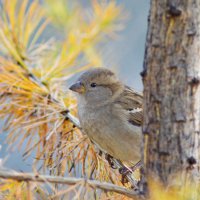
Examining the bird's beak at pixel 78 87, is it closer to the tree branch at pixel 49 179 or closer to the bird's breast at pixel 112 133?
the bird's breast at pixel 112 133

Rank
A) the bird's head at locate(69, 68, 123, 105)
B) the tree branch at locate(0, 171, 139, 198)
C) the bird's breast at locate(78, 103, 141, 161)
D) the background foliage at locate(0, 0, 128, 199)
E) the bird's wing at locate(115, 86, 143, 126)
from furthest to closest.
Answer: the bird's head at locate(69, 68, 123, 105)
the bird's wing at locate(115, 86, 143, 126)
the bird's breast at locate(78, 103, 141, 161)
the background foliage at locate(0, 0, 128, 199)
the tree branch at locate(0, 171, 139, 198)

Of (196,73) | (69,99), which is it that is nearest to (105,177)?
(69,99)

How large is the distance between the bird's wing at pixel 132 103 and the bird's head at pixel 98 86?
0.16ft

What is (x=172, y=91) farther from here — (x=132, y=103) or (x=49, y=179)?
(x=132, y=103)

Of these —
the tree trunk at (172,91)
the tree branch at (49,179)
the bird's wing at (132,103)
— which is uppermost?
the bird's wing at (132,103)

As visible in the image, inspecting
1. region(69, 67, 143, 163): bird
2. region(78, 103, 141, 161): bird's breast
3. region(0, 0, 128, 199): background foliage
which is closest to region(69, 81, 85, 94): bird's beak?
region(69, 67, 143, 163): bird

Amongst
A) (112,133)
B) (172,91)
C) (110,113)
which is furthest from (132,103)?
(172,91)

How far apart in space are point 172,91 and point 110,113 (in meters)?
1.59

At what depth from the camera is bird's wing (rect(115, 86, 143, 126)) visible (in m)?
2.77

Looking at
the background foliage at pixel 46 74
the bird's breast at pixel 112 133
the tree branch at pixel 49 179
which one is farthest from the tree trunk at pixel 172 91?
the bird's breast at pixel 112 133

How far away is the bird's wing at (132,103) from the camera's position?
A: 2.77 metres

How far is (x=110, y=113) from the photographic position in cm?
278

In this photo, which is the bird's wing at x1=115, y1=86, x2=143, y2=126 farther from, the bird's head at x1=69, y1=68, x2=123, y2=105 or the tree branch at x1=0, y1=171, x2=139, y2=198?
the tree branch at x1=0, y1=171, x2=139, y2=198

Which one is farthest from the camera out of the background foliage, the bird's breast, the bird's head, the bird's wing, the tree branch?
the bird's head
